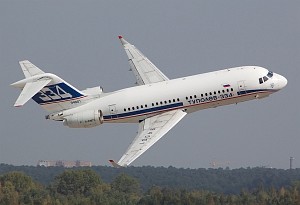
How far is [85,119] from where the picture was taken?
15662 cm

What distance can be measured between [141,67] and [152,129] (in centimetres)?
1401

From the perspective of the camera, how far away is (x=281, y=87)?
155875mm

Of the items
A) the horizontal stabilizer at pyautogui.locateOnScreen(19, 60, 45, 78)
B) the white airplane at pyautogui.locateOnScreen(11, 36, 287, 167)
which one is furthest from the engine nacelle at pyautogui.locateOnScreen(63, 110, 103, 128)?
the horizontal stabilizer at pyautogui.locateOnScreen(19, 60, 45, 78)

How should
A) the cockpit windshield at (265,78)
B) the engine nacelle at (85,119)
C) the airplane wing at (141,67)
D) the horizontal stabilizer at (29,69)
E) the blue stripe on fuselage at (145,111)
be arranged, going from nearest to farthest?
the blue stripe on fuselage at (145,111), the cockpit windshield at (265,78), the engine nacelle at (85,119), the horizontal stabilizer at (29,69), the airplane wing at (141,67)

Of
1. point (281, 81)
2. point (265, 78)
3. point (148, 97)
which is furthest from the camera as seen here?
point (281, 81)

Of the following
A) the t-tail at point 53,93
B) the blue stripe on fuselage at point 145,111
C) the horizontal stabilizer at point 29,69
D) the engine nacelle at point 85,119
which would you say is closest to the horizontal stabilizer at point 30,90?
the t-tail at point 53,93

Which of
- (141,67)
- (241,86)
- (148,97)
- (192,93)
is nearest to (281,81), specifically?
(241,86)

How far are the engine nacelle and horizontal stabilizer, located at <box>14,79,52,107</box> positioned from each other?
5.93m

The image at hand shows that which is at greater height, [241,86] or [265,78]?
[265,78]

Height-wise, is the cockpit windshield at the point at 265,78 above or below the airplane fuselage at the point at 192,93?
above

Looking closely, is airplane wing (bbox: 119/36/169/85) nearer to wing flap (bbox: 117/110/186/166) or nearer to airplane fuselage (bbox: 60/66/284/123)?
airplane fuselage (bbox: 60/66/284/123)

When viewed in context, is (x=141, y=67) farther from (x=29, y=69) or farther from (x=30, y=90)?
(x=30, y=90)

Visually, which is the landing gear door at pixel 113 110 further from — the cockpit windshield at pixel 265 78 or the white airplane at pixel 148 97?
the cockpit windshield at pixel 265 78

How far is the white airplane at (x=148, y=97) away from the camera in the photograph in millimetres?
151875
